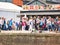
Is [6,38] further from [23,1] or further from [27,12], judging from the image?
[23,1]

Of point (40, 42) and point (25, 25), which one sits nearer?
point (40, 42)

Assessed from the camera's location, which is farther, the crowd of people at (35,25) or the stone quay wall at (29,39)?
the crowd of people at (35,25)

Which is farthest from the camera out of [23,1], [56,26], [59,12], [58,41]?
[23,1]

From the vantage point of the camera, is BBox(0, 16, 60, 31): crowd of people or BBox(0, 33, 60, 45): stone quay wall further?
BBox(0, 16, 60, 31): crowd of people

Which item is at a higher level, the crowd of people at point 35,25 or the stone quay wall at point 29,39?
the crowd of people at point 35,25

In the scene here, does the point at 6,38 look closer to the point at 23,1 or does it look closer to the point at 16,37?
the point at 16,37

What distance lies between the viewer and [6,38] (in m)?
17.3

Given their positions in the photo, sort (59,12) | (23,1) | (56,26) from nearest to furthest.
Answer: (56,26) → (59,12) → (23,1)

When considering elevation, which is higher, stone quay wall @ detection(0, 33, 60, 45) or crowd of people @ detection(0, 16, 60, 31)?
crowd of people @ detection(0, 16, 60, 31)

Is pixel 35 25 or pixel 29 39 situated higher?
pixel 35 25

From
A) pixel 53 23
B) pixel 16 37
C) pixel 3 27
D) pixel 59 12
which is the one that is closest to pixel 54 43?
pixel 16 37

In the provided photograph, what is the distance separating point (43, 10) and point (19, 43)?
16196 mm

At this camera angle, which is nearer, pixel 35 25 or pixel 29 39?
pixel 29 39

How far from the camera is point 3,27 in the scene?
2061 cm
